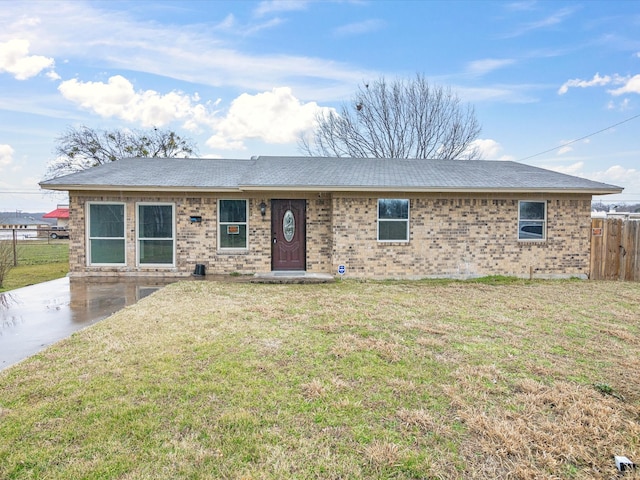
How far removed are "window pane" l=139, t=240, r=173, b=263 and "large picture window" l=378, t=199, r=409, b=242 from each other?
588 cm

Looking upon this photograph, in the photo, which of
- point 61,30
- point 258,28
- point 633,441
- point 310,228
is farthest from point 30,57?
point 633,441

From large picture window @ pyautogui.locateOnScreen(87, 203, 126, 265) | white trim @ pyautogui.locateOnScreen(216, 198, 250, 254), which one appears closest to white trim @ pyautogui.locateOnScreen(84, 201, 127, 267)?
large picture window @ pyautogui.locateOnScreen(87, 203, 126, 265)

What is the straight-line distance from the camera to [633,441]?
2895mm

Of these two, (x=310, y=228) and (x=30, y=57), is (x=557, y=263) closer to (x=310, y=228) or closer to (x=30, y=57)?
(x=310, y=228)

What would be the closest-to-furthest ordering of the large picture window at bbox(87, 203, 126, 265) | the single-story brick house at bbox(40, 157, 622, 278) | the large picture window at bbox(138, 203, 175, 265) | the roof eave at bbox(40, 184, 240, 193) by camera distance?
1. the roof eave at bbox(40, 184, 240, 193)
2. the single-story brick house at bbox(40, 157, 622, 278)
3. the large picture window at bbox(87, 203, 126, 265)
4. the large picture window at bbox(138, 203, 175, 265)

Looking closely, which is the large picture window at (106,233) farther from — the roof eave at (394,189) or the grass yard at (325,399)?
Answer: the grass yard at (325,399)

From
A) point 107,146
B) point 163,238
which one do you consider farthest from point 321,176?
point 107,146

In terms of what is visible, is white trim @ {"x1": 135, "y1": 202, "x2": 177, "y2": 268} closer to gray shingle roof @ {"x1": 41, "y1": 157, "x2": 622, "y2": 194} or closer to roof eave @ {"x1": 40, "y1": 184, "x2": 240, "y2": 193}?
roof eave @ {"x1": 40, "y1": 184, "x2": 240, "y2": 193}

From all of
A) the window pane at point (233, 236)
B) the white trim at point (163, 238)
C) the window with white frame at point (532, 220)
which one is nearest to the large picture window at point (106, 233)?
the white trim at point (163, 238)

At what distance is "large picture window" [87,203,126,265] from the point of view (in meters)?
10.6

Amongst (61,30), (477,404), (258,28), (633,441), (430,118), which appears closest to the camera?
(633,441)

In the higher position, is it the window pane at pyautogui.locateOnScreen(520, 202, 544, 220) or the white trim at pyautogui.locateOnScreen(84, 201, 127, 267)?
the window pane at pyautogui.locateOnScreen(520, 202, 544, 220)

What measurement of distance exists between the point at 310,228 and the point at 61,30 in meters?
8.37

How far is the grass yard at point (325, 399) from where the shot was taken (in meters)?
2.60
